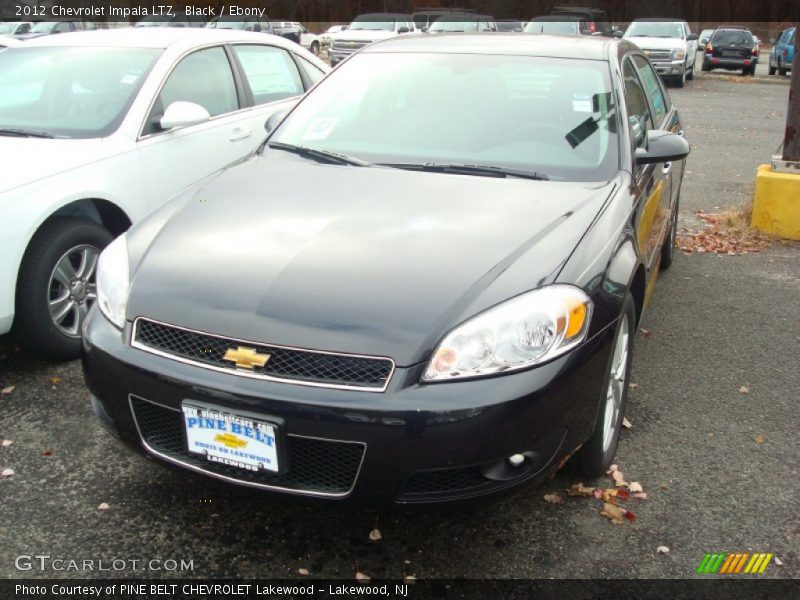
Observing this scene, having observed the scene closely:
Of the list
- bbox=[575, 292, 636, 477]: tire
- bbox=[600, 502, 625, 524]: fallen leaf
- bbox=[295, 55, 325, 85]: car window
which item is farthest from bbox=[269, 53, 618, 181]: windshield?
bbox=[295, 55, 325, 85]: car window

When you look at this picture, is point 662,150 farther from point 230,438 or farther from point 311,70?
point 311,70

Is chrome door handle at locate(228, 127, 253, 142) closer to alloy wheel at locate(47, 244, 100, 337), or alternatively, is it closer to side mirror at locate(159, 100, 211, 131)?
side mirror at locate(159, 100, 211, 131)

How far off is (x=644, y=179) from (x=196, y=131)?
2.75m

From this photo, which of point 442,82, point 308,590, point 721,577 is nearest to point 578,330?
point 721,577

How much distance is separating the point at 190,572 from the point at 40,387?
171 centimetres

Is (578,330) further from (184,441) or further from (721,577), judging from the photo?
(184,441)


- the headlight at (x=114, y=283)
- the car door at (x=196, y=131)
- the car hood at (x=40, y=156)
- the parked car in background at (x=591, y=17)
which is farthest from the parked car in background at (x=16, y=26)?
the headlight at (x=114, y=283)

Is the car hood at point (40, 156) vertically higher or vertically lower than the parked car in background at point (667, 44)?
lower

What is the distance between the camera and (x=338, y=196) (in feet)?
10.0

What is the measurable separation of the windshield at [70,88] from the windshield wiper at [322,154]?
1.23m

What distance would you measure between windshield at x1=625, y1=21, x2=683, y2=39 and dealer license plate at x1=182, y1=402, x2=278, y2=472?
22368 millimetres

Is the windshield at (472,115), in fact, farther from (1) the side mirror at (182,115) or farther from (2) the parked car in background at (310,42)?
(2) the parked car in background at (310,42)

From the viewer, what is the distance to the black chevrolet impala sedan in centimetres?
226

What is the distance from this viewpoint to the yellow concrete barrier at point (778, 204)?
6520mm
